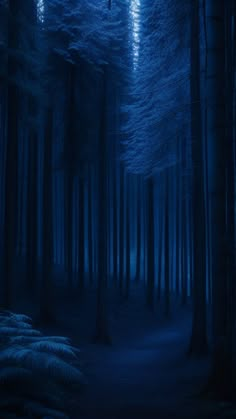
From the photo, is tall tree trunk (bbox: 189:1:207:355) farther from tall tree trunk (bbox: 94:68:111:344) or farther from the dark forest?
tall tree trunk (bbox: 94:68:111:344)

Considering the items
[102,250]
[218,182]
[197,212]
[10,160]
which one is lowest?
[102,250]

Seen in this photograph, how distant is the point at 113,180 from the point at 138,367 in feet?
48.9

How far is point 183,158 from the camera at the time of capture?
15133mm

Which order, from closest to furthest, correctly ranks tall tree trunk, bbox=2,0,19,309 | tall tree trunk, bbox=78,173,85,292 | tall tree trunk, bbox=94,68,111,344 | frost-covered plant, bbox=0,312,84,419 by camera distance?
frost-covered plant, bbox=0,312,84,419 < tall tree trunk, bbox=2,0,19,309 < tall tree trunk, bbox=94,68,111,344 < tall tree trunk, bbox=78,173,85,292

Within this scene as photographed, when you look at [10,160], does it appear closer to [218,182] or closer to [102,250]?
[102,250]

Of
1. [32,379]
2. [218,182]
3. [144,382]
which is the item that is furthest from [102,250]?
[32,379]

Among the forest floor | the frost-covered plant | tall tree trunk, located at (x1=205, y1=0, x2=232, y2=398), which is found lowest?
the forest floor

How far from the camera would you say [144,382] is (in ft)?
30.1

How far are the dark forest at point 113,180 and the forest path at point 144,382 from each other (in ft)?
0.13

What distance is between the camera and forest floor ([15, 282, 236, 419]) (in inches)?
257

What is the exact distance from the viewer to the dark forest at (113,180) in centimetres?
680

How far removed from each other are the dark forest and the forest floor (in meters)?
0.05

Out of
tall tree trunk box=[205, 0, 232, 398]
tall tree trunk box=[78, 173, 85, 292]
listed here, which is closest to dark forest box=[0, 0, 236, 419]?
tall tree trunk box=[205, 0, 232, 398]

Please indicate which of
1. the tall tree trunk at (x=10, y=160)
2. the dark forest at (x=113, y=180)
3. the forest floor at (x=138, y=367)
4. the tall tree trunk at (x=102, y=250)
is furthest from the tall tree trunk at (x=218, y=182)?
the tall tree trunk at (x=102, y=250)
